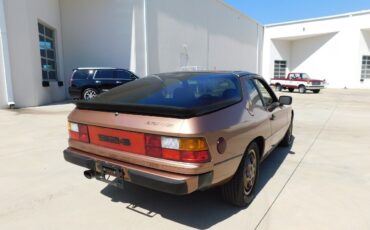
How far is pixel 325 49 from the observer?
2984 cm

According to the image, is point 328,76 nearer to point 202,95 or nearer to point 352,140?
point 352,140

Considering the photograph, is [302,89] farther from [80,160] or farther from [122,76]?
[80,160]

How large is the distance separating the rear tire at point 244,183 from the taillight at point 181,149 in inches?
25.3

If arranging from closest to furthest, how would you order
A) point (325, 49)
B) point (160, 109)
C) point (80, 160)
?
point (160, 109), point (80, 160), point (325, 49)

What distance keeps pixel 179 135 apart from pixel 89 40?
14.4 m

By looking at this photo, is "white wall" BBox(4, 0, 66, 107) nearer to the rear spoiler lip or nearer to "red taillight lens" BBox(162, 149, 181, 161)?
the rear spoiler lip

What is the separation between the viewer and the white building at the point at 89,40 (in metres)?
10.5

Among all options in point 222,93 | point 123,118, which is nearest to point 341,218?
point 222,93

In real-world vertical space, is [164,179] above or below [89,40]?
below

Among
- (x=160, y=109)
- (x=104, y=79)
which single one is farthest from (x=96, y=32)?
(x=160, y=109)

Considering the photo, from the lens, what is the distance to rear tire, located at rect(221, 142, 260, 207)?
293cm

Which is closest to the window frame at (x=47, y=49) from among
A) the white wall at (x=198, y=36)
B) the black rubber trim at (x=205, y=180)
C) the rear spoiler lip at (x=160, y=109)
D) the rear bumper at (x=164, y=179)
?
the white wall at (x=198, y=36)

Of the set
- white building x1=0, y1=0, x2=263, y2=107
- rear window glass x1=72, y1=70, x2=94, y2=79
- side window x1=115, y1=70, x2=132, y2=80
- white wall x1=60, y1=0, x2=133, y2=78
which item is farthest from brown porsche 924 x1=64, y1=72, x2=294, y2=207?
white wall x1=60, y1=0, x2=133, y2=78

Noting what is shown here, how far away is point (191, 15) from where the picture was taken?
20.0 m
